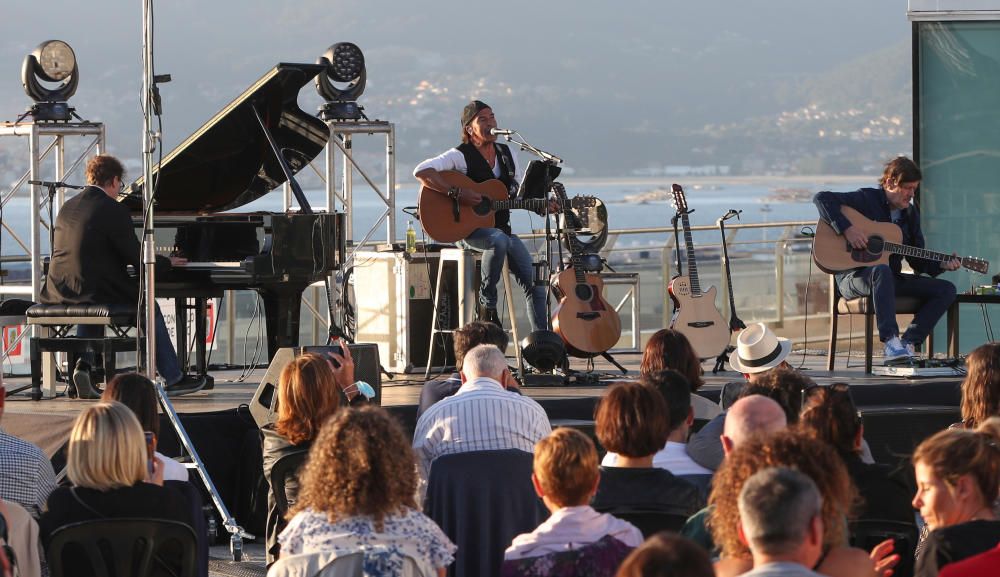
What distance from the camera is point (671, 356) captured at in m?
5.32

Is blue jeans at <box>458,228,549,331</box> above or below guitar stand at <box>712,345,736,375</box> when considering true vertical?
above

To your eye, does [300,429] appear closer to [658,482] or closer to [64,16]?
[658,482]

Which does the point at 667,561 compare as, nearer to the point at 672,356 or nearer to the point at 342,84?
the point at 672,356

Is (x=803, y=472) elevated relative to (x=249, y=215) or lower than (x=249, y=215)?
lower

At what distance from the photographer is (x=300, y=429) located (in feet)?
15.5

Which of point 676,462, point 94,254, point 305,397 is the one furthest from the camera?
point 94,254

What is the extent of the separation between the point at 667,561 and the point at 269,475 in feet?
8.81

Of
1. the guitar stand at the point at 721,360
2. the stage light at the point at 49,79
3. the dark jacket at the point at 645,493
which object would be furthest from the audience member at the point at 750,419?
the stage light at the point at 49,79

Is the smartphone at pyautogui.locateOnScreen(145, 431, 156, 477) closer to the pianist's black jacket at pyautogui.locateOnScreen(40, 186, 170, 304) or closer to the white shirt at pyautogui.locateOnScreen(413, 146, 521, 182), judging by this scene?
the pianist's black jacket at pyautogui.locateOnScreen(40, 186, 170, 304)

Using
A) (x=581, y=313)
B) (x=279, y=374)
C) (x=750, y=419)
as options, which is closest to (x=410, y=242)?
(x=581, y=313)

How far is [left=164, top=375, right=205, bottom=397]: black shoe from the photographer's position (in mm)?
7637

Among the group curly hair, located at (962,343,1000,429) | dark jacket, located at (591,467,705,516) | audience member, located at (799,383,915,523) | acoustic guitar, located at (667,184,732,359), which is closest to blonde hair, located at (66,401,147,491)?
dark jacket, located at (591,467,705,516)

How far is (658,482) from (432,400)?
1753mm

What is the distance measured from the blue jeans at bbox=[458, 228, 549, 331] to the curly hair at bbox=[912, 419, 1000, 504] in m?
4.67
